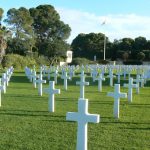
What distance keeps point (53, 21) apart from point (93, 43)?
20.6 metres

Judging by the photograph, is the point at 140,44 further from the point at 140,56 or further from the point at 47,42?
the point at 47,42

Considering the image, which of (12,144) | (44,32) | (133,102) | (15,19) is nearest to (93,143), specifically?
(12,144)

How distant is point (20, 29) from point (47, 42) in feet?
26.8

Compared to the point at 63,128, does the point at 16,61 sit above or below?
above

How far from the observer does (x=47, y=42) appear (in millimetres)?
75688

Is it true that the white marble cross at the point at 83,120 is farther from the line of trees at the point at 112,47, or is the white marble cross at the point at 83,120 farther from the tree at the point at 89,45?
the tree at the point at 89,45

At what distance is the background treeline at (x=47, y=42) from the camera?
2550 inches

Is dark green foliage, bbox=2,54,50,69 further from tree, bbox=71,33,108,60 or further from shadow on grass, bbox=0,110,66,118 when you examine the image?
shadow on grass, bbox=0,110,66,118

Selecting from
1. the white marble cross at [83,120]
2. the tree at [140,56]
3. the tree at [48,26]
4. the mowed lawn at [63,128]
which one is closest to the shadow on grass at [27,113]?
the mowed lawn at [63,128]

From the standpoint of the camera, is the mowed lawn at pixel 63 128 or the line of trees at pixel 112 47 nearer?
the mowed lawn at pixel 63 128

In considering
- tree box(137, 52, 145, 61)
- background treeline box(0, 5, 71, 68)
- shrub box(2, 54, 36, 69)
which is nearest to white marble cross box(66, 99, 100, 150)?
shrub box(2, 54, 36, 69)

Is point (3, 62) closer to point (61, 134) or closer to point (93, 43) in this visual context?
point (61, 134)

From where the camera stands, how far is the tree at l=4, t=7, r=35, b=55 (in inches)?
2621

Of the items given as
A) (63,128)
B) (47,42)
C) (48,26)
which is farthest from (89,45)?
(63,128)
